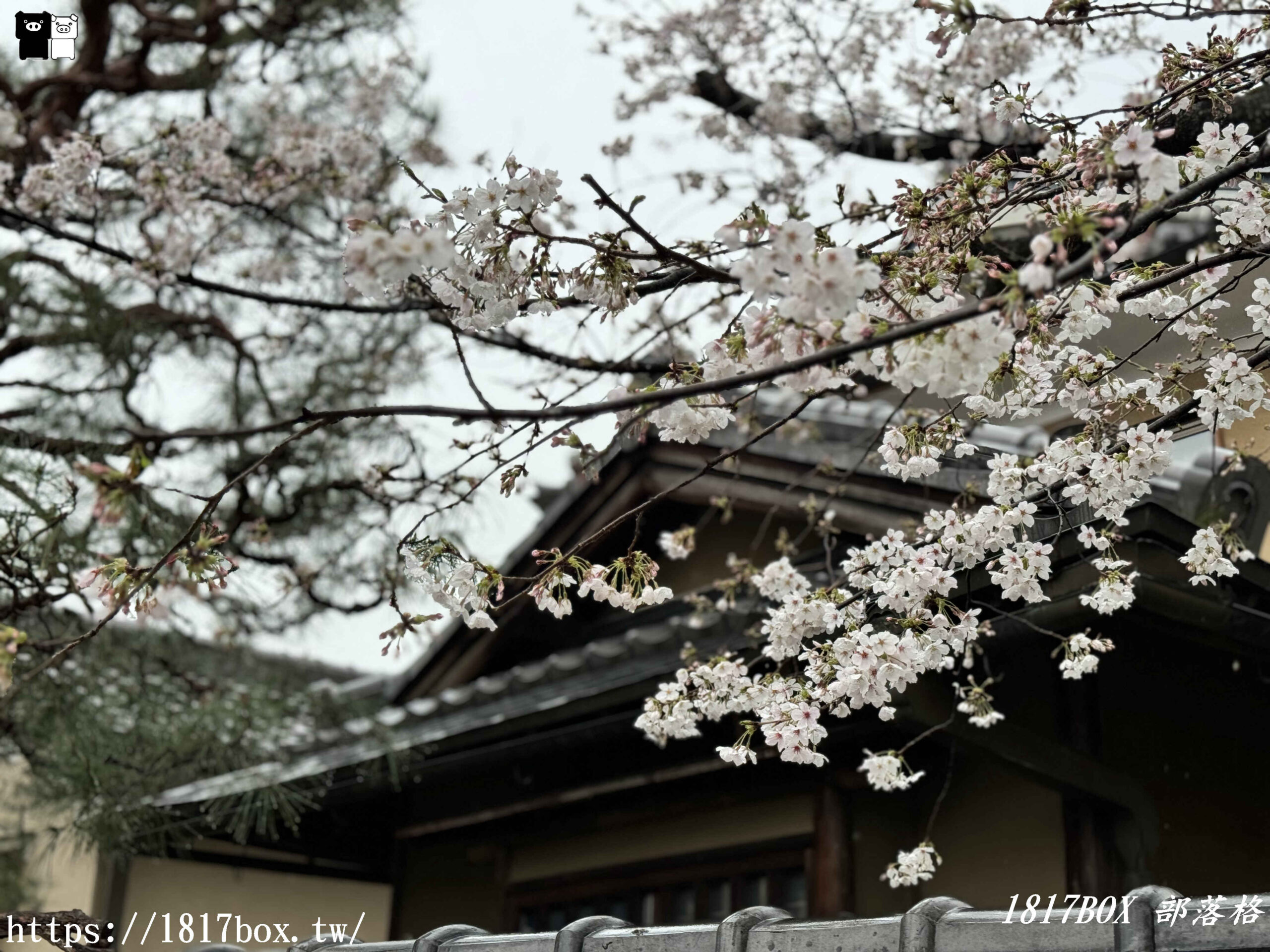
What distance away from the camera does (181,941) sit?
630 cm

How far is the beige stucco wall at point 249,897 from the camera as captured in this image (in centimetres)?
680

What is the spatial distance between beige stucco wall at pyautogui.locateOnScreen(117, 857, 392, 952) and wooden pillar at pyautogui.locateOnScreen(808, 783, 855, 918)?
3.00 meters

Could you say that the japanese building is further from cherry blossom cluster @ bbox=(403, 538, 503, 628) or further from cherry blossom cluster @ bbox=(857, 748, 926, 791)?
cherry blossom cluster @ bbox=(403, 538, 503, 628)

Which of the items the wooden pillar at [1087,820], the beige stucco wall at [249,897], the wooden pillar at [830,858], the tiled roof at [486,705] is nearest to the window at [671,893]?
the wooden pillar at [830,858]

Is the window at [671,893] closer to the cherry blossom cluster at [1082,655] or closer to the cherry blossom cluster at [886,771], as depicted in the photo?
the cherry blossom cluster at [886,771]

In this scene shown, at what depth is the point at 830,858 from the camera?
175 inches

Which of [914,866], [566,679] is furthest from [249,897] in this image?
[914,866]

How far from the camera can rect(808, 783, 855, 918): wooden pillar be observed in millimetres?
4359

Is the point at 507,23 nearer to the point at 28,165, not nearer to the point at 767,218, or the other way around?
the point at 28,165

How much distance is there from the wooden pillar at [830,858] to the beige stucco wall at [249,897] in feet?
9.83

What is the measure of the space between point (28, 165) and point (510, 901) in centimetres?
378

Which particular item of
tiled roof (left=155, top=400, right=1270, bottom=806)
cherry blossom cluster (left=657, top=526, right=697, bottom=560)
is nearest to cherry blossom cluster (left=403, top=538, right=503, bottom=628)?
cherry blossom cluster (left=657, top=526, right=697, bottom=560)

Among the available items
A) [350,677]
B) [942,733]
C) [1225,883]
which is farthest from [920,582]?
[350,677]

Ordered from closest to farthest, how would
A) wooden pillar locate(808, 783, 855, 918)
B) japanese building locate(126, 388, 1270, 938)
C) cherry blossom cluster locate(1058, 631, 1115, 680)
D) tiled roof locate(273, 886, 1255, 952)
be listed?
tiled roof locate(273, 886, 1255, 952) < cherry blossom cluster locate(1058, 631, 1115, 680) < japanese building locate(126, 388, 1270, 938) < wooden pillar locate(808, 783, 855, 918)
